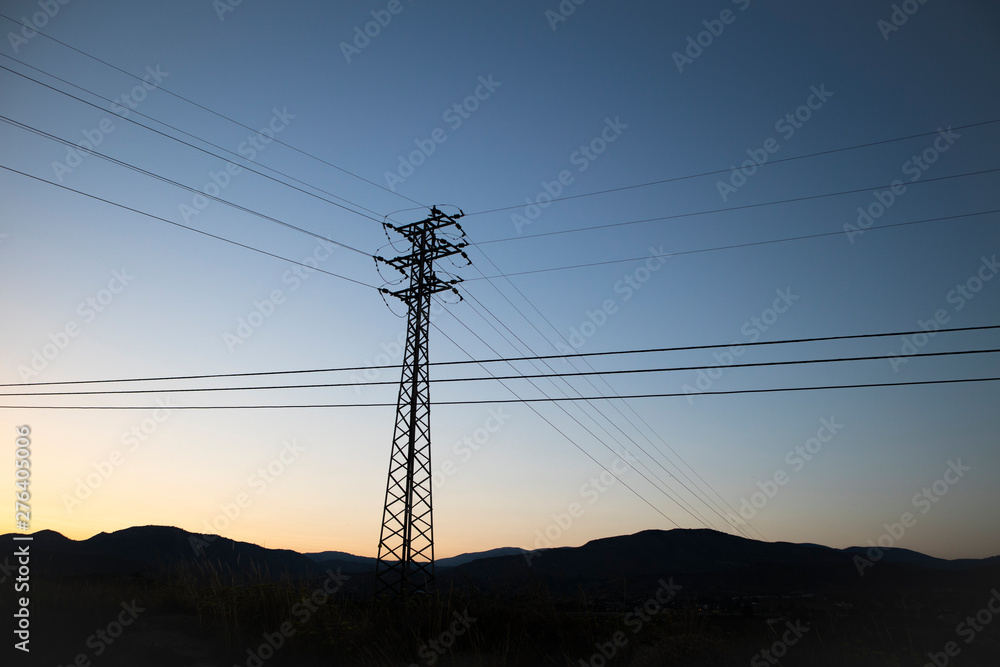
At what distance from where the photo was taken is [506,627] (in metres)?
10.8

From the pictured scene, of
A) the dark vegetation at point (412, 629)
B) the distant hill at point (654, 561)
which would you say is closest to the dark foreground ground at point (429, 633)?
the dark vegetation at point (412, 629)

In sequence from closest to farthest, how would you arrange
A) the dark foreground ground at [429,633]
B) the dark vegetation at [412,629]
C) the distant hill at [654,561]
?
the dark foreground ground at [429,633], the dark vegetation at [412,629], the distant hill at [654,561]

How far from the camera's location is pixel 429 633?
1074cm

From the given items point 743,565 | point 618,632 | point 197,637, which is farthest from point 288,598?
point 743,565

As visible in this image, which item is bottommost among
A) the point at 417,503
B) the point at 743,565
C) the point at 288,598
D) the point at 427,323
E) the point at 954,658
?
the point at 743,565

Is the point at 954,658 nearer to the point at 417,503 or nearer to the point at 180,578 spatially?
the point at 417,503

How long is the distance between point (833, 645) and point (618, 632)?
349 cm

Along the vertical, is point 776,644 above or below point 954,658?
above

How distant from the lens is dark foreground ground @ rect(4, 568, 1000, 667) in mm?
9305

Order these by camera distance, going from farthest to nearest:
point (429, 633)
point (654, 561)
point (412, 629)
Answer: point (654, 561), point (412, 629), point (429, 633)

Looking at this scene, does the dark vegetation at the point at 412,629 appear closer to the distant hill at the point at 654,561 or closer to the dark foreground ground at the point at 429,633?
the dark foreground ground at the point at 429,633

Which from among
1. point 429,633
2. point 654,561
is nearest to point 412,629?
point 429,633

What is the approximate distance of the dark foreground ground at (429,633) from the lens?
9.30m

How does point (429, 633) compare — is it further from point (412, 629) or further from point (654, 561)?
point (654, 561)
